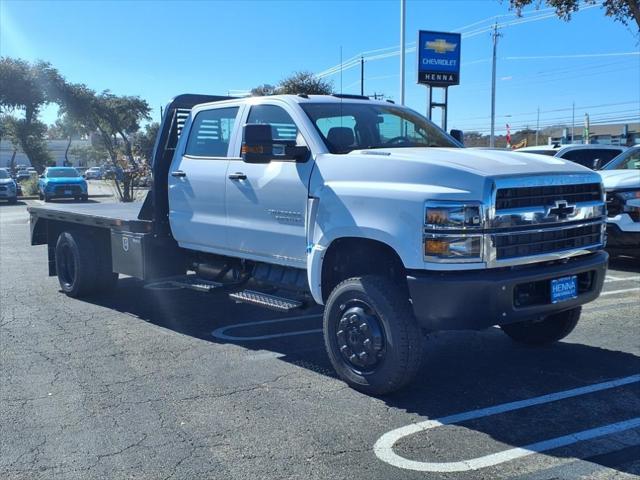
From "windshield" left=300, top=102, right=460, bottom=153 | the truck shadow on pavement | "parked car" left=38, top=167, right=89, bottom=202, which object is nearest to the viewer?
the truck shadow on pavement

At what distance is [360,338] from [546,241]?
1.50 metres

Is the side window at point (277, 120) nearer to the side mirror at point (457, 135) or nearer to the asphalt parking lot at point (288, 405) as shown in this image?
the asphalt parking lot at point (288, 405)

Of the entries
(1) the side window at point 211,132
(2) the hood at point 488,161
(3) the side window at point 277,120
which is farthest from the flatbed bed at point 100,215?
(2) the hood at point 488,161

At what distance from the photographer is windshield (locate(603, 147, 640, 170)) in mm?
10953

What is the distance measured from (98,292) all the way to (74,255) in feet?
1.93

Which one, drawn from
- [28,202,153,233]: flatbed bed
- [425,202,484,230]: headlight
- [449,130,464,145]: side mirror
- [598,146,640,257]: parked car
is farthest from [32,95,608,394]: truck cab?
[598,146,640,257]: parked car

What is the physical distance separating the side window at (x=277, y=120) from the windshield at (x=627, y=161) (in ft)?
23.5

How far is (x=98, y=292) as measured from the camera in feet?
28.2

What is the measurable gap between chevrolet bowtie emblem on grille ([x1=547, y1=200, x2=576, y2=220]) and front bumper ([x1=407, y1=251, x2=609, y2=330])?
0.37 meters

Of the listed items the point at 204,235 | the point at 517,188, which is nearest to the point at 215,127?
the point at 204,235

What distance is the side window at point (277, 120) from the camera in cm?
571

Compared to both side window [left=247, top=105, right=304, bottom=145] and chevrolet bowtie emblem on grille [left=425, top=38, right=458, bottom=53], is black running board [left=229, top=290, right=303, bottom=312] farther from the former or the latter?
chevrolet bowtie emblem on grille [left=425, top=38, right=458, bottom=53]

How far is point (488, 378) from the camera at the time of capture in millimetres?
5297

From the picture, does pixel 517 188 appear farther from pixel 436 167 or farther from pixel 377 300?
pixel 377 300
